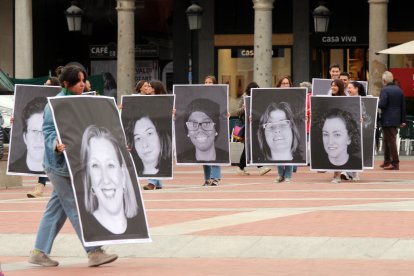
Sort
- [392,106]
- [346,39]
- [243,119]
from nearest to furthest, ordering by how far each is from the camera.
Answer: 1. [243,119]
2. [392,106]
3. [346,39]

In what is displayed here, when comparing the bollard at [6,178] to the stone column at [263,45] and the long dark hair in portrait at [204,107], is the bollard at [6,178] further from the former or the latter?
the stone column at [263,45]

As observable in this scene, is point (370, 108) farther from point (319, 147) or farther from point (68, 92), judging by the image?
point (68, 92)

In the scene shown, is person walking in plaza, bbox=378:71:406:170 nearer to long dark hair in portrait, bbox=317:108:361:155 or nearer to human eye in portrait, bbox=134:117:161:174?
long dark hair in portrait, bbox=317:108:361:155

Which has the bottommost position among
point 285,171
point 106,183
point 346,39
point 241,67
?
point 285,171

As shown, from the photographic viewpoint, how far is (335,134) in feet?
74.8

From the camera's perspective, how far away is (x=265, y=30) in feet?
129

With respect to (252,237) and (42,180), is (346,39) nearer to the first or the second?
(42,180)

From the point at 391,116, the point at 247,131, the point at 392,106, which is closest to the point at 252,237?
the point at 247,131

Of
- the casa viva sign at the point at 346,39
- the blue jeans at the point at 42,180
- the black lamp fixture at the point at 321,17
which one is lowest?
the blue jeans at the point at 42,180

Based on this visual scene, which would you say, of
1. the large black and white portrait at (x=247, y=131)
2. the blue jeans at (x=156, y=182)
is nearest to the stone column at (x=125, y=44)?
the large black and white portrait at (x=247, y=131)

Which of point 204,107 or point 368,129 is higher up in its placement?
point 204,107

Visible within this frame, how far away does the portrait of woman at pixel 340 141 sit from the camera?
2275 centimetres

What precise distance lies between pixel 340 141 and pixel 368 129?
0.76 m

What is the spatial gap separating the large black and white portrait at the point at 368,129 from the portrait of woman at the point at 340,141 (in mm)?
268
